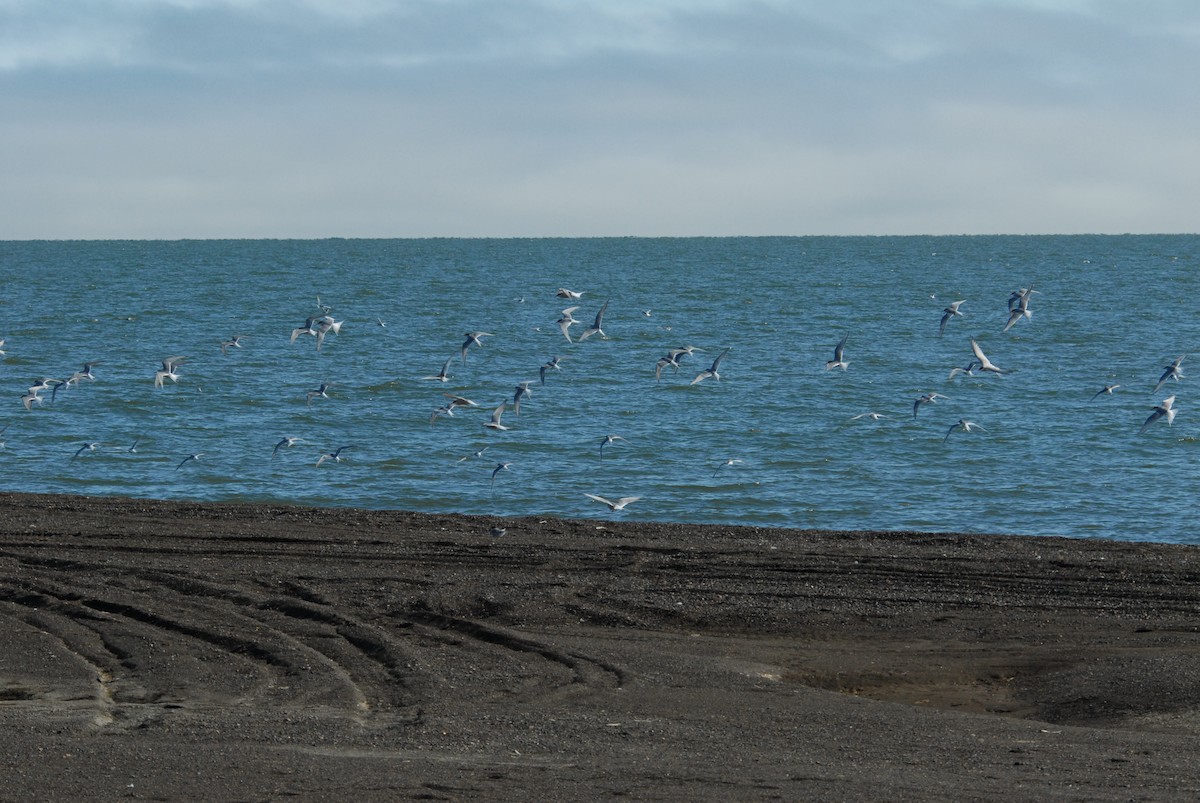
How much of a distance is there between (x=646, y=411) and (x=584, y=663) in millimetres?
25098

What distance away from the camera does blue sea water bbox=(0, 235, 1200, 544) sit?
2644cm

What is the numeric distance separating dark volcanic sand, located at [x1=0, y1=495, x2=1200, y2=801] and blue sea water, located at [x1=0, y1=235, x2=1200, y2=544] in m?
5.80

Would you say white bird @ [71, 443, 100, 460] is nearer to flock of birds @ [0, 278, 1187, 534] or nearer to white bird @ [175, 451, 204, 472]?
flock of birds @ [0, 278, 1187, 534]

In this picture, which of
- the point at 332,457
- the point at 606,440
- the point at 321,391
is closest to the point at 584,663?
the point at 606,440

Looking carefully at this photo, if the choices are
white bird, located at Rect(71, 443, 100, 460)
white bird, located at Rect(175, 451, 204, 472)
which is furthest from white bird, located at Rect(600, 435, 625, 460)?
white bird, located at Rect(71, 443, 100, 460)

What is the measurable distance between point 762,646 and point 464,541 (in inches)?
235

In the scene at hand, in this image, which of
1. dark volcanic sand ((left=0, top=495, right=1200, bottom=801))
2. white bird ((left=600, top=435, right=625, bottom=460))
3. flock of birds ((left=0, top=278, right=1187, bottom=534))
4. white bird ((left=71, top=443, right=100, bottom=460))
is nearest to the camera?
dark volcanic sand ((left=0, top=495, right=1200, bottom=801))

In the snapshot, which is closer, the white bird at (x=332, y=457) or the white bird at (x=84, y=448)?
the white bird at (x=332, y=457)

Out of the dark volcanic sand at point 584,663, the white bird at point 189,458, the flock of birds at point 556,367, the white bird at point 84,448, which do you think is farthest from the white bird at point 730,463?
the white bird at point 84,448

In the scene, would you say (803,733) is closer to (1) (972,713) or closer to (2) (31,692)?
(1) (972,713)

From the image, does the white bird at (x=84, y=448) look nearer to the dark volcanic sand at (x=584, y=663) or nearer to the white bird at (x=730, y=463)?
the dark volcanic sand at (x=584, y=663)

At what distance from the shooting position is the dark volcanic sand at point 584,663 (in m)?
9.73

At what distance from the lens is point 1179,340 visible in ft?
188

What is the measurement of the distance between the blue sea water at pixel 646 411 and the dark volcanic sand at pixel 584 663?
228 inches
